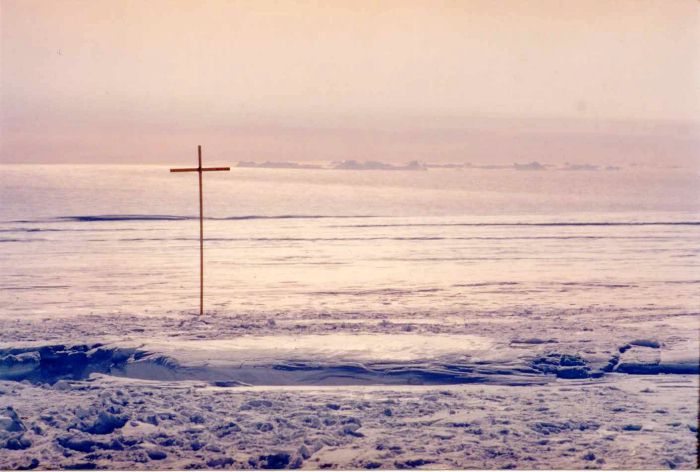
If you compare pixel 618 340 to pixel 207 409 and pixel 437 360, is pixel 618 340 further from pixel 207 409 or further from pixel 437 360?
pixel 207 409

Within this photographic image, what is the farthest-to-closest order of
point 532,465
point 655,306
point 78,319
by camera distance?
1. point 655,306
2. point 78,319
3. point 532,465

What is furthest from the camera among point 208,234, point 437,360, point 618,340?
point 208,234

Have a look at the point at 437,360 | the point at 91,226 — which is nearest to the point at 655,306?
the point at 437,360

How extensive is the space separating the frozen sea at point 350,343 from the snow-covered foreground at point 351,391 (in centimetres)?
2

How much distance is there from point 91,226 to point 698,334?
1125 cm

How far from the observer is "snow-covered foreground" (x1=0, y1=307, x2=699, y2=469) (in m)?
5.41

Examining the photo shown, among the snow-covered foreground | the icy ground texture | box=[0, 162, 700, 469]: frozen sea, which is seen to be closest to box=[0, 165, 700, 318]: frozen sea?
box=[0, 162, 700, 469]: frozen sea

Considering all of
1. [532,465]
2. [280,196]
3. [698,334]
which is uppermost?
[280,196]

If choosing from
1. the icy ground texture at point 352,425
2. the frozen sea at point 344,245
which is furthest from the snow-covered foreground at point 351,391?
the frozen sea at point 344,245

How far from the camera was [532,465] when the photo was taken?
5266 millimetres

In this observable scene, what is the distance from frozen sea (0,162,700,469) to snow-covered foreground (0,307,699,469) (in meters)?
0.02

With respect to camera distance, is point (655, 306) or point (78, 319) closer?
point (78, 319)

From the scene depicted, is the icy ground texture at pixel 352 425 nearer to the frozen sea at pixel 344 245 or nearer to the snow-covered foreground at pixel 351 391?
the snow-covered foreground at pixel 351 391

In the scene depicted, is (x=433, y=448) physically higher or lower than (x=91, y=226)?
lower
